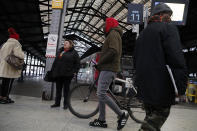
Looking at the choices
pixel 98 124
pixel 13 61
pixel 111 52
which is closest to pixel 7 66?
pixel 13 61

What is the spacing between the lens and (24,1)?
52.7 feet

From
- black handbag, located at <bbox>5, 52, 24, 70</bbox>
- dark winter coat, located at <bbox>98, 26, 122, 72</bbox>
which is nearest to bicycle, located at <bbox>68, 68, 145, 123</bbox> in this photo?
dark winter coat, located at <bbox>98, 26, 122, 72</bbox>

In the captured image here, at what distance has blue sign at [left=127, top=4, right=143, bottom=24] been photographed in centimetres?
609

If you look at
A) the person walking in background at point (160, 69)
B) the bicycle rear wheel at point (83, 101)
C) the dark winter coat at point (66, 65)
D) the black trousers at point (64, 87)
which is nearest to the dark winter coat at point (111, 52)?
the bicycle rear wheel at point (83, 101)

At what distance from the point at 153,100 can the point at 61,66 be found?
11.3 feet

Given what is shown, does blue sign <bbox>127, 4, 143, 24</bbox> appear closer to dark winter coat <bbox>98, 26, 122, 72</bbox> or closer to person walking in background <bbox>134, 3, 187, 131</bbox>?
dark winter coat <bbox>98, 26, 122, 72</bbox>

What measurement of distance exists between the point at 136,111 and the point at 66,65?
2.02 meters

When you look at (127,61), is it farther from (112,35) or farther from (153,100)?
(153,100)

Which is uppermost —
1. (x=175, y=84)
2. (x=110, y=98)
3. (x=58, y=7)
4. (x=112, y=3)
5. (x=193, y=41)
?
(x=112, y=3)

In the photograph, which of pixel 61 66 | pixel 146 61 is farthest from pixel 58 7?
pixel 146 61

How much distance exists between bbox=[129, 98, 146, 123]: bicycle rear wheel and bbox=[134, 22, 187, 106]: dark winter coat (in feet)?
6.65

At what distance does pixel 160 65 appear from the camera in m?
2.04

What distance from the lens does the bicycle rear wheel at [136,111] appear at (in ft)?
13.6

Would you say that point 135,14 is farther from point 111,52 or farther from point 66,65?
point 111,52
